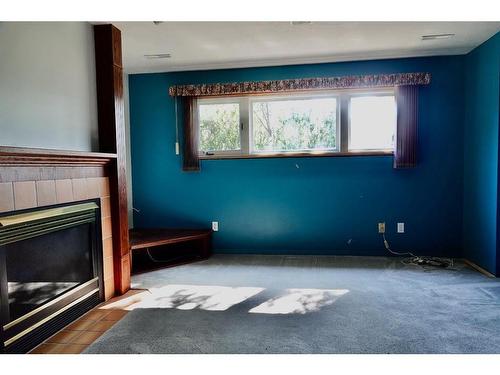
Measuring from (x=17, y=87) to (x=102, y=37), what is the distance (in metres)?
0.92

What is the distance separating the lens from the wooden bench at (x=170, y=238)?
3.35 meters

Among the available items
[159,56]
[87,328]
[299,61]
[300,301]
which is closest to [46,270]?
[87,328]

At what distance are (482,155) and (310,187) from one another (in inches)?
64.3


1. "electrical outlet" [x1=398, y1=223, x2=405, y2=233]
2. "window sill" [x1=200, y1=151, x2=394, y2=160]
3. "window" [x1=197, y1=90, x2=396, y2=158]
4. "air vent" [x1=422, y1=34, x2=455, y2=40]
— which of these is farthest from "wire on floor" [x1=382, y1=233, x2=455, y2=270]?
"air vent" [x1=422, y1=34, x2=455, y2=40]

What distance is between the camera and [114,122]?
265 cm

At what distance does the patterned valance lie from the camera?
3.45 meters

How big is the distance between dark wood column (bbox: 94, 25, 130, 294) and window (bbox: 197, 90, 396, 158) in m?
1.33

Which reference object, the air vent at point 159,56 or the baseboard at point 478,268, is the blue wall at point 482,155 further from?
the air vent at point 159,56

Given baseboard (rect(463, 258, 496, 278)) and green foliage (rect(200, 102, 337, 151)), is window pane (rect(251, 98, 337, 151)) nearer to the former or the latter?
green foliage (rect(200, 102, 337, 151))

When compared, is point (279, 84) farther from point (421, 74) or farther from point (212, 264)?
point (212, 264)

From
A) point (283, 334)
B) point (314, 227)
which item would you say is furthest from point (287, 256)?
point (283, 334)

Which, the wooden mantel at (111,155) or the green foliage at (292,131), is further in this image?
the green foliage at (292,131)

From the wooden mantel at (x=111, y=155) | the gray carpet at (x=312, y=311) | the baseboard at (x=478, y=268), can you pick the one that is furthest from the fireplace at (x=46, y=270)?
the baseboard at (x=478, y=268)

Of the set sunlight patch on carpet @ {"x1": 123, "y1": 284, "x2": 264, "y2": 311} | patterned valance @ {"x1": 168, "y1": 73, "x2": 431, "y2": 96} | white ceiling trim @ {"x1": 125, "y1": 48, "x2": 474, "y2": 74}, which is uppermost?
white ceiling trim @ {"x1": 125, "y1": 48, "x2": 474, "y2": 74}
